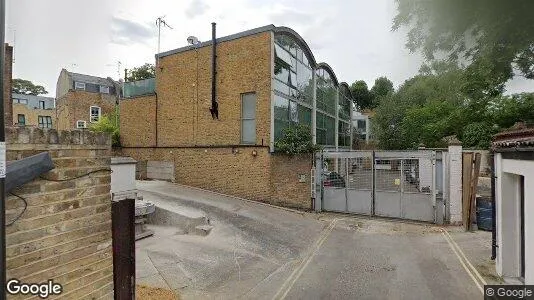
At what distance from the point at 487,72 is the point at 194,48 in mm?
13333

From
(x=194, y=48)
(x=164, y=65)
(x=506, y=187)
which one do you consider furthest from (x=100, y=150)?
(x=164, y=65)

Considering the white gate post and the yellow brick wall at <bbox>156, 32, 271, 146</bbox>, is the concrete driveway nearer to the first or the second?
the white gate post

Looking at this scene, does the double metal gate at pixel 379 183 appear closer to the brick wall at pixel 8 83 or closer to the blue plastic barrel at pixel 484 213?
the blue plastic barrel at pixel 484 213

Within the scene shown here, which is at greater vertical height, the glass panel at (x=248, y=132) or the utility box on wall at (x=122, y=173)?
the glass panel at (x=248, y=132)

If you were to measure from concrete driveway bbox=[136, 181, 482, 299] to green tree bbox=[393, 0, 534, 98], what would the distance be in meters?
5.12

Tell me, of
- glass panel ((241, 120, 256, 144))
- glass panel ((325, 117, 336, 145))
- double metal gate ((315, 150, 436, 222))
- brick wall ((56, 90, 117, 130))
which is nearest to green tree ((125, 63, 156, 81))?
brick wall ((56, 90, 117, 130))

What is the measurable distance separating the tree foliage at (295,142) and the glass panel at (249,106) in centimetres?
180

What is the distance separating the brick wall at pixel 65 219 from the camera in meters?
2.56

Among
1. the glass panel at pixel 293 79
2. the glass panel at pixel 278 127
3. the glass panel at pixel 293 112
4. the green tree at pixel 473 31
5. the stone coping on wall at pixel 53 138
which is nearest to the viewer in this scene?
the stone coping on wall at pixel 53 138

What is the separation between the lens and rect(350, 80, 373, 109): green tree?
5403 centimetres

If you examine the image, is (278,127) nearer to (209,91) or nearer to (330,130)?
(209,91)

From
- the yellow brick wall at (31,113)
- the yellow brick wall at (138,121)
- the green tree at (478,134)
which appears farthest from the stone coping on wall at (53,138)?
the yellow brick wall at (31,113)

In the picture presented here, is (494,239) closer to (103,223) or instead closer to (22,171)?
(103,223)

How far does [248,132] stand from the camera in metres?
15.6
